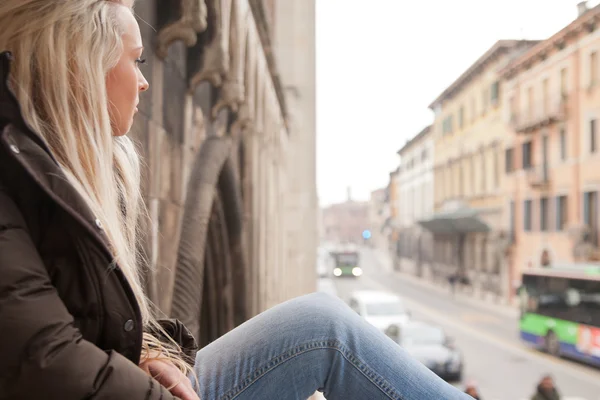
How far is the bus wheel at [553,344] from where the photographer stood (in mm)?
13078

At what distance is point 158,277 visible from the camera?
1.80 meters

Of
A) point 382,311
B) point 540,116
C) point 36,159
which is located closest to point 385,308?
point 382,311

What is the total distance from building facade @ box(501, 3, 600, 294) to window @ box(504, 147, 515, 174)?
4 cm

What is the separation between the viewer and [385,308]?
1417 centimetres

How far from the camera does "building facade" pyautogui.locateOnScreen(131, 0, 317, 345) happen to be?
1.71 meters

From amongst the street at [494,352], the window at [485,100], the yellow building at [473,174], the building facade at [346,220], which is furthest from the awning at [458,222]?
the building facade at [346,220]

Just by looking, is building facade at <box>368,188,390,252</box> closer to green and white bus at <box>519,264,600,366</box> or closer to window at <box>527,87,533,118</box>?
window at <box>527,87,533,118</box>

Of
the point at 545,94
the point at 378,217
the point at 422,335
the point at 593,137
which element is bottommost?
the point at 422,335

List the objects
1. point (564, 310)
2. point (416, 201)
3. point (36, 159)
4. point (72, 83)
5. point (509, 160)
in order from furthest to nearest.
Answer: point (416, 201) → point (509, 160) → point (564, 310) → point (72, 83) → point (36, 159)

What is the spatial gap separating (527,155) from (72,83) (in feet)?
78.2

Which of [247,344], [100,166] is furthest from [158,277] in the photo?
[100,166]

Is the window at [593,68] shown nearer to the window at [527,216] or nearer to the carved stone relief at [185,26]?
the window at [527,216]

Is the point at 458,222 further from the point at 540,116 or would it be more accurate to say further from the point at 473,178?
the point at 540,116

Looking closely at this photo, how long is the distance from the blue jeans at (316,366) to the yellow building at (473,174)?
2442 centimetres
